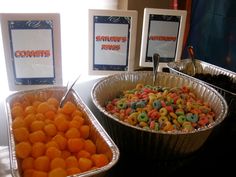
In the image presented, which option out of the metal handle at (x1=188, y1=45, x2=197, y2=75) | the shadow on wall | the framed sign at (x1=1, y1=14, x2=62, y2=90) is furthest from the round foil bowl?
the shadow on wall

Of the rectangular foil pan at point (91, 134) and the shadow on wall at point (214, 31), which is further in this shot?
the shadow on wall at point (214, 31)

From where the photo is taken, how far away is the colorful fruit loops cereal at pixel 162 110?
68 cm

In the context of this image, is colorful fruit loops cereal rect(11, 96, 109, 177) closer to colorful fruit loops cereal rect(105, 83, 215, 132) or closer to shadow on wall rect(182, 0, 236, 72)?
colorful fruit loops cereal rect(105, 83, 215, 132)

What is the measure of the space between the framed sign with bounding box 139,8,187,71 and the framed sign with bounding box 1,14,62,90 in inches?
12.1

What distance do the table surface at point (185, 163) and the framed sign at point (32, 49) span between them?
0.11 metres

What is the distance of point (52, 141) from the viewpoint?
1.83ft

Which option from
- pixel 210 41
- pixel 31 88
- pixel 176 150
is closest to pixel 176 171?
pixel 176 150

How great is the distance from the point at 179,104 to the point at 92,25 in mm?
349

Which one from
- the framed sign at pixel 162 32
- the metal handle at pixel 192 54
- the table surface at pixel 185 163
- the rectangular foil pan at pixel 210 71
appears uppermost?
the framed sign at pixel 162 32

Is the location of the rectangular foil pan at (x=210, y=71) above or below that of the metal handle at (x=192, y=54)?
below

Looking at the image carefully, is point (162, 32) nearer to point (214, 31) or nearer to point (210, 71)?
point (210, 71)

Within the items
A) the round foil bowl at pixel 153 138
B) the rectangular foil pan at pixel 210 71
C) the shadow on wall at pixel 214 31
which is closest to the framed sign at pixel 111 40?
the round foil bowl at pixel 153 138

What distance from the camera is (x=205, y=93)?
2.86ft

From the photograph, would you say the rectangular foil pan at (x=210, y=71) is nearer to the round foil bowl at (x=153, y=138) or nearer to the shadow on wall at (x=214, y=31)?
the round foil bowl at (x=153, y=138)
